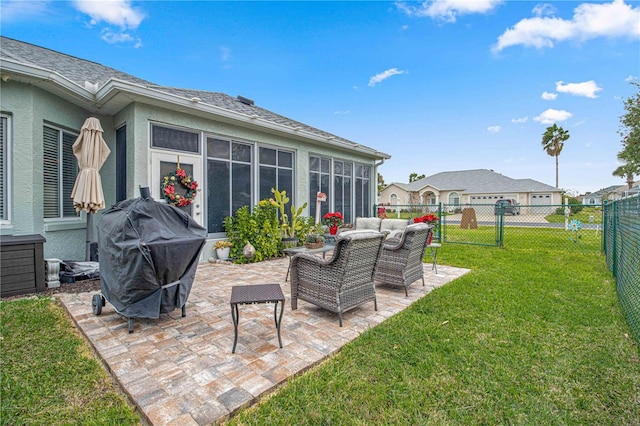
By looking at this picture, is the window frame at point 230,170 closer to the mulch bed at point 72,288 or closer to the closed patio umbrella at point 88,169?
the closed patio umbrella at point 88,169

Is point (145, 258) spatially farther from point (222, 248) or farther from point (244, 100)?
point (244, 100)

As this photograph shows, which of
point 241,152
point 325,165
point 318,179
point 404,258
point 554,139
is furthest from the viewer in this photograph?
point 554,139

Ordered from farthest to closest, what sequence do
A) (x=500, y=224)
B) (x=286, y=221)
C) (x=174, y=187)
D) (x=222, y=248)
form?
1. (x=500, y=224)
2. (x=286, y=221)
3. (x=222, y=248)
4. (x=174, y=187)

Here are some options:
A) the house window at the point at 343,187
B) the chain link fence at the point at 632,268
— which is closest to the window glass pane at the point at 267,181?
the house window at the point at 343,187

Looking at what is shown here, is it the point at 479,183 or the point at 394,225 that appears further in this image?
the point at 479,183

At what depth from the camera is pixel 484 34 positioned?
919cm

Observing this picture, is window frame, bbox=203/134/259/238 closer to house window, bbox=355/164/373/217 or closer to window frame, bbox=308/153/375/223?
window frame, bbox=308/153/375/223

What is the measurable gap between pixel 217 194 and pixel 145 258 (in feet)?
13.8

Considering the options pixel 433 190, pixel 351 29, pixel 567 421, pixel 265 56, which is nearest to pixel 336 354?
pixel 567 421

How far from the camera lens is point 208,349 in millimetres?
2752

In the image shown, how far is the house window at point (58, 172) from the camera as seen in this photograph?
546 centimetres

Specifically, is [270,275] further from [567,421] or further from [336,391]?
[567,421]

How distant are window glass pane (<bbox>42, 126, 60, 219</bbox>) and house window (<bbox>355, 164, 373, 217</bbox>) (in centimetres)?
885

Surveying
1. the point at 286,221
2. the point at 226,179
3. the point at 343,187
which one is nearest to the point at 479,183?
the point at 343,187
